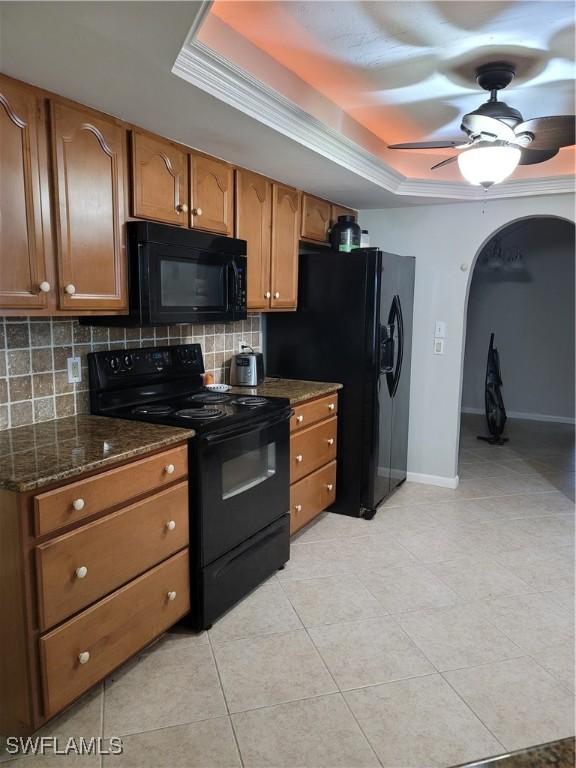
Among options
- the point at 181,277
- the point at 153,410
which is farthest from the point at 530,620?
the point at 181,277

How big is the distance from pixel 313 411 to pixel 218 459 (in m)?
1.03

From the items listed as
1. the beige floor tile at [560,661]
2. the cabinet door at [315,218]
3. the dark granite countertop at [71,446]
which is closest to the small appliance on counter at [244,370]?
the cabinet door at [315,218]

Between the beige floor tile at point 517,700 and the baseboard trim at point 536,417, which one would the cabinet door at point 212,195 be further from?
the baseboard trim at point 536,417

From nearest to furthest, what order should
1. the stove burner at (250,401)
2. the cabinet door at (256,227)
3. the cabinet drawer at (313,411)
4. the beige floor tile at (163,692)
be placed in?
the beige floor tile at (163,692) → the stove burner at (250,401) → the cabinet door at (256,227) → the cabinet drawer at (313,411)

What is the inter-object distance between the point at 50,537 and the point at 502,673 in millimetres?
1757

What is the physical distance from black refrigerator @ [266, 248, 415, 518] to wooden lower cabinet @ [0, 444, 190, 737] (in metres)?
1.61

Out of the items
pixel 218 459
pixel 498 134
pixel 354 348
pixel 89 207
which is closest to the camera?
pixel 89 207

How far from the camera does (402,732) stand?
69.1 inches

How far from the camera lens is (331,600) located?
2.54 metres

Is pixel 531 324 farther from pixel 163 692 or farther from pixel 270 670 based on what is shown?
pixel 163 692

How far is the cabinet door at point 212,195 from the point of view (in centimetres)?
252

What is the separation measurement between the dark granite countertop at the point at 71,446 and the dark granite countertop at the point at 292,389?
932 mm

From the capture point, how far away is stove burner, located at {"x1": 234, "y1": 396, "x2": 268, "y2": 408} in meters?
2.62

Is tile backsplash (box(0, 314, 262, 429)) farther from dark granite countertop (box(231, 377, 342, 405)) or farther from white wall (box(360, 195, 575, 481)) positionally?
white wall (box(360, 195, 575, 481))
